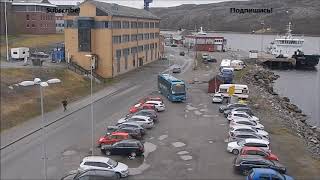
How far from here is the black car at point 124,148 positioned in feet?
83.7

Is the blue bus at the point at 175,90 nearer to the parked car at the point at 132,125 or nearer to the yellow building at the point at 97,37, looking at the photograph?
the parked car at the point at 132,125

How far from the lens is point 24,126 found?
1085 inches

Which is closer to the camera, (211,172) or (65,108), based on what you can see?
(211,172)

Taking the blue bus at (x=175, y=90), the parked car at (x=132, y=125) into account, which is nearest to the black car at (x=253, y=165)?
the parked car at (x=132, y=125)

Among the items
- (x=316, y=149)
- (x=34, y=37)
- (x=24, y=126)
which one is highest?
(x=34, y=37)

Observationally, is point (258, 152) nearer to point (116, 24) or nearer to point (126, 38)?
point (116, 24)

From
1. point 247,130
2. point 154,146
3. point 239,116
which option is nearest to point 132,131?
point 154,146

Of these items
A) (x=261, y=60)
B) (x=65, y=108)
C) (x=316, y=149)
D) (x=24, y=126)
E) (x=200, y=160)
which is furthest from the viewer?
(x=261, y=60)

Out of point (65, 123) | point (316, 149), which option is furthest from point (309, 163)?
point (65, 123)

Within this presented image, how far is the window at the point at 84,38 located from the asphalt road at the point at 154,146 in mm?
11372

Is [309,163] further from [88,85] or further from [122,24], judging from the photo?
[122,24]

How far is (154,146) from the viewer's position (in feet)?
91.8

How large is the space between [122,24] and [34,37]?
20729 millimetres

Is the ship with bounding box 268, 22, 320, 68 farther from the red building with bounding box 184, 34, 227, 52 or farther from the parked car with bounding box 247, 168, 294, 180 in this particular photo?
the parked car with bounding box 247, 168, 294, 180
